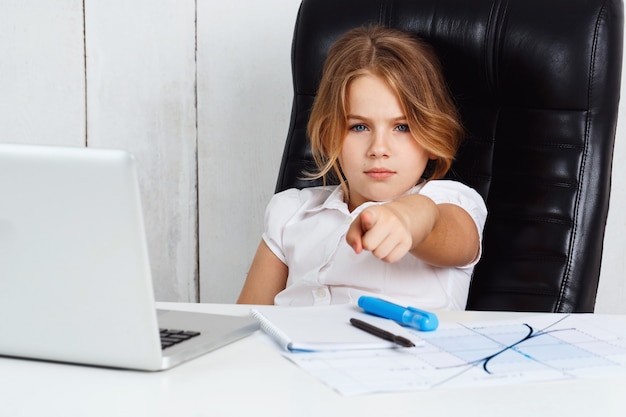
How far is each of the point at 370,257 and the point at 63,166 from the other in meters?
0.80

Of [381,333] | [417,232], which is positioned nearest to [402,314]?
[381,333]

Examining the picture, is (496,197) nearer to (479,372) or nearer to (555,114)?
(555,114)

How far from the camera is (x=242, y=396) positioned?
0.75 m

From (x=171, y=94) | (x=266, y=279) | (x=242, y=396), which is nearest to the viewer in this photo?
(x=242, y=396)

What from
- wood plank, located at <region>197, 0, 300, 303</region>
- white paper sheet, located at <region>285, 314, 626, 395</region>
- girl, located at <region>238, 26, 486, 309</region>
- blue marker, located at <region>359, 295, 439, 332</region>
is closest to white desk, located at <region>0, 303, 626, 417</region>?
white paper sheet, located at <region>285, 314, 626, 395</region>

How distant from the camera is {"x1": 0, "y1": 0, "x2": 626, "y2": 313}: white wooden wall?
87.7 inches

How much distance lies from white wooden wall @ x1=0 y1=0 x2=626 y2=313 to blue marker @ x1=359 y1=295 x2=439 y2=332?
126 cm

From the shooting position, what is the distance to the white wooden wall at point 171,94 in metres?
2.23

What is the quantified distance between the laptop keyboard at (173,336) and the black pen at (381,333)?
17 cm

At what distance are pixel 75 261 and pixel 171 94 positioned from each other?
1.54m

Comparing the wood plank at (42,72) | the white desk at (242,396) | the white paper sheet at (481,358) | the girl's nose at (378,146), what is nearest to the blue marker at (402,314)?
the white paper sheet at (481,358)

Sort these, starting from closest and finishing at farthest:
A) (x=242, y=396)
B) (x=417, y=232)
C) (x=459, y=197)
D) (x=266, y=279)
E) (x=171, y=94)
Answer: (x=242, y=396)
(x=417, y=232)
(x=459, y=197)
(x=266, y=279)
(x=171, y=94)

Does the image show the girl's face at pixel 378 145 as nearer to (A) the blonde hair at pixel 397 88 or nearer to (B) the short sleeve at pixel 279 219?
(A) the blonde hair at pixel 397 88

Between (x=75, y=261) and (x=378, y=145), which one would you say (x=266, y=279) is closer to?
(x=378, y=145)
